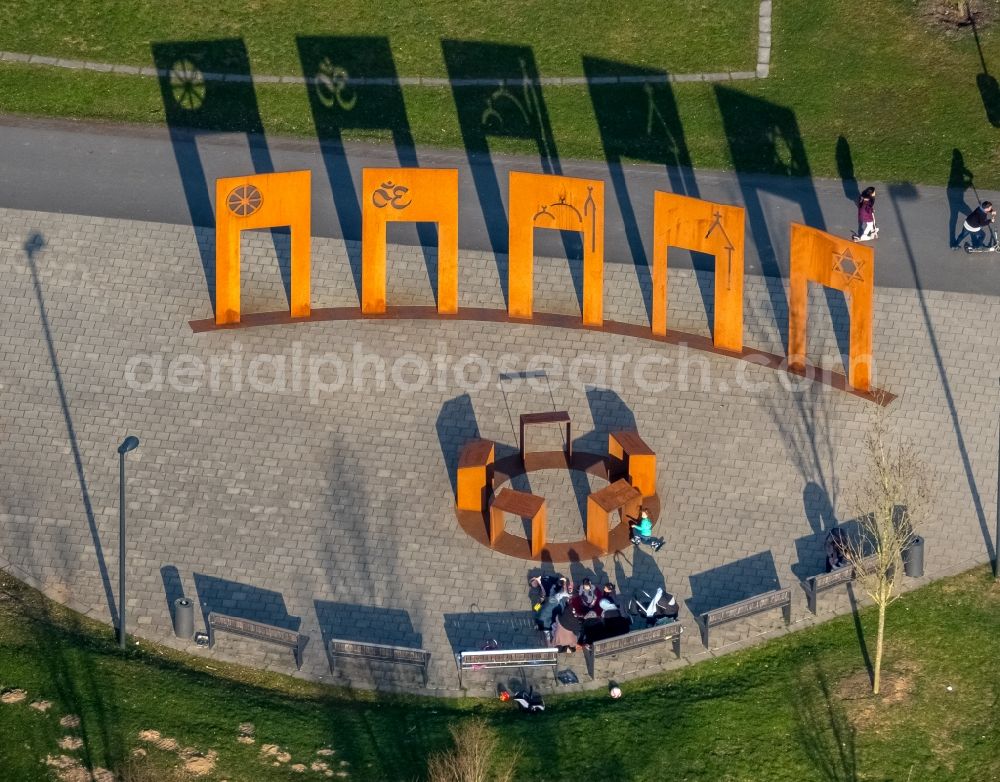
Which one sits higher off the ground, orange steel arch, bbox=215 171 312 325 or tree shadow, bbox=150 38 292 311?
Result: tree shadow, bbox=150 38 292 311

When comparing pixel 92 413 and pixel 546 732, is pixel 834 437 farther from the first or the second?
pixel 92 413

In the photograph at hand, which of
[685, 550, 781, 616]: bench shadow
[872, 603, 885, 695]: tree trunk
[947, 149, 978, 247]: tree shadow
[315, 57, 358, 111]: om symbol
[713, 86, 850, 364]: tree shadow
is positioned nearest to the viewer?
[872, 603, 885, 695]: tree trunk

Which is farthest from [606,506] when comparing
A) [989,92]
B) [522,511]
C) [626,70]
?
[989,92]

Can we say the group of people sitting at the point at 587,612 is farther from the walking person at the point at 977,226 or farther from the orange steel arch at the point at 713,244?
the walking person at the point at 977,226

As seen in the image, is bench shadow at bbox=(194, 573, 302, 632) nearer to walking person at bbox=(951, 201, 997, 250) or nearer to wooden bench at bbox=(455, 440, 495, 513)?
wooden bench at bbox=(455, 440, 495, 513)

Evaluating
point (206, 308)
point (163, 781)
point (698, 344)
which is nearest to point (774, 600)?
point (698, 344)

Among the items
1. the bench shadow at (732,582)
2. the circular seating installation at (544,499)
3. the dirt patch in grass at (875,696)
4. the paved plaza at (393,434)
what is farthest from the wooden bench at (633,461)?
the dirt patch in grass at (875,696)

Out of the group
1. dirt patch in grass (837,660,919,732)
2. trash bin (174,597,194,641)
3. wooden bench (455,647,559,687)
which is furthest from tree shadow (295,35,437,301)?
dirt patch in grass (837,660,919,732)
